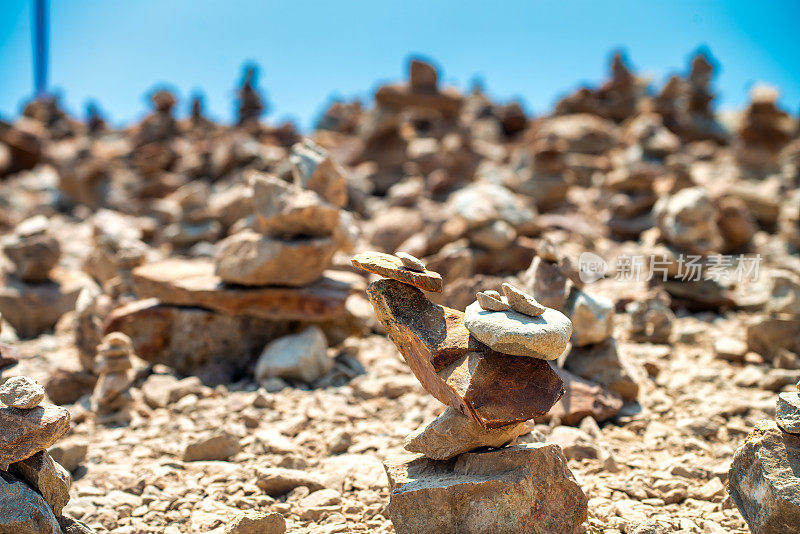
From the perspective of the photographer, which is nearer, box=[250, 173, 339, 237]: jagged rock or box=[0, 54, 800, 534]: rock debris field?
box=[0, 54, 800, 534]: rock debris field

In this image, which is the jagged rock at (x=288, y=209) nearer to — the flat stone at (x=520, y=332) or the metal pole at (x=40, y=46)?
the flat stone at (x=520, y=332)

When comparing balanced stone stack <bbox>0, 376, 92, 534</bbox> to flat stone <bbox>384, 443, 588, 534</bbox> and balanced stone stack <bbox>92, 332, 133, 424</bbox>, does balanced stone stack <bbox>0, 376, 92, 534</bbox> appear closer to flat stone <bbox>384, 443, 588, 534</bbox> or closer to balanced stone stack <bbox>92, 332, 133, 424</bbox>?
flat stone <bbox>384, 443, 588, 534</bbox>

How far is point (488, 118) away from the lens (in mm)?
17969

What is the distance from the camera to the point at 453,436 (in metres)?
2.73

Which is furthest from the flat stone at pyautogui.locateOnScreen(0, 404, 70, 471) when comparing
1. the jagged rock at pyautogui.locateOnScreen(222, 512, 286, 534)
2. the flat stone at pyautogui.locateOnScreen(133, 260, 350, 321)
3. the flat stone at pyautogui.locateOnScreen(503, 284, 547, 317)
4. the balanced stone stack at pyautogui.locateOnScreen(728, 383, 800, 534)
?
the balanced stone stack at pyautogui.locateOnScreen(728, 383, 800, 534)

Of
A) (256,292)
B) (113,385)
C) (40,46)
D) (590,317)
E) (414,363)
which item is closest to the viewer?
(414,363)

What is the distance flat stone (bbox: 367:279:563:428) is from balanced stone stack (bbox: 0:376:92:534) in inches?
60.9

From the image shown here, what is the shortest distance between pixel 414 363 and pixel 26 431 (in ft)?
5.66

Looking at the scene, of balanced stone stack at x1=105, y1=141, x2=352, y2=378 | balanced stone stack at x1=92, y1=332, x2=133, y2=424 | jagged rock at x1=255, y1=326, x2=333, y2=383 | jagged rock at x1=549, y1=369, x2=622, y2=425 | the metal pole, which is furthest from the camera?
the metal pole

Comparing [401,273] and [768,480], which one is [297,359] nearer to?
[401,273]

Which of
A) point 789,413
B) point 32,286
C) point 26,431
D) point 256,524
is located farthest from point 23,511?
point 32,286

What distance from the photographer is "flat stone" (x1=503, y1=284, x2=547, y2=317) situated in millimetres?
2604

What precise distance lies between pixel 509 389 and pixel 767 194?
8477 mm

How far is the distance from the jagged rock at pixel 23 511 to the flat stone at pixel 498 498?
4.73 feet
